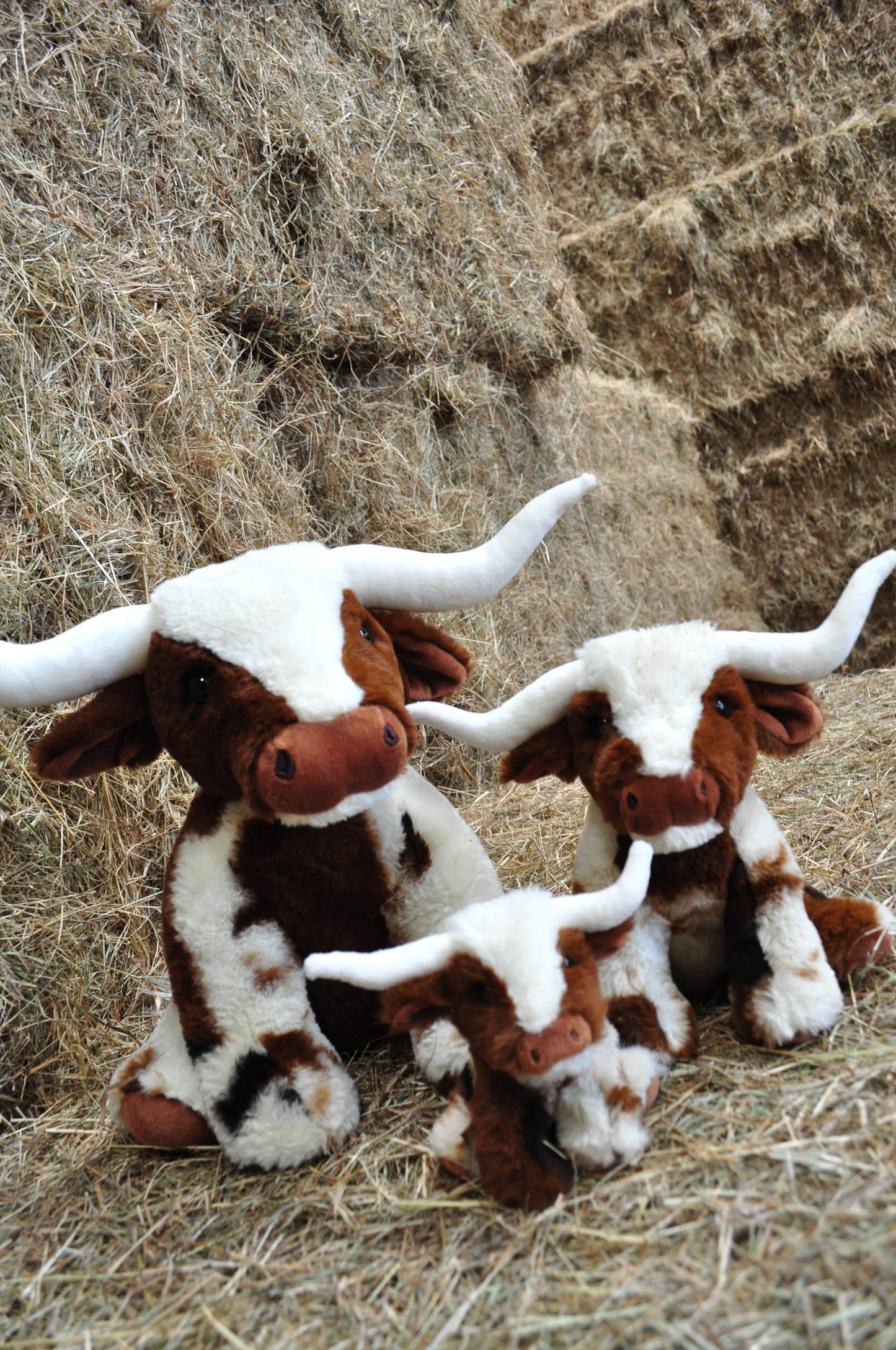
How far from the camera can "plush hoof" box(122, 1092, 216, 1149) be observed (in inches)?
59.5

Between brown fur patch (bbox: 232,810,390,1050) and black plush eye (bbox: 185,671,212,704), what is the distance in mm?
200

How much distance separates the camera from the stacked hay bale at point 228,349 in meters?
2.01

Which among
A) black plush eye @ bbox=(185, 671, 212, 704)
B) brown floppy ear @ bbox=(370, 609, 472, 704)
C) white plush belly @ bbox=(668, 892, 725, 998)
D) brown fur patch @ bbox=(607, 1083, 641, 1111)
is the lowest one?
white plush belly @ bbox=(668, 892, 725, 998)

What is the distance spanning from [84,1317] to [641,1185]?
68cm

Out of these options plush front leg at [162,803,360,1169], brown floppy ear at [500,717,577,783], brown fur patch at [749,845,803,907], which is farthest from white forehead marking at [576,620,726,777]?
plush front leg at [162,803,360,1169]

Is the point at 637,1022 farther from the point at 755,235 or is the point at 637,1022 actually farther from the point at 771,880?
the point at 755,235

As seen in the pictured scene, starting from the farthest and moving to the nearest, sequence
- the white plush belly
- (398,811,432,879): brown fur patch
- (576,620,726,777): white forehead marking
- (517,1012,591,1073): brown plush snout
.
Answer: (398,811,432,879): brown fur patch < the white plush belly < (576,620,726,777): white forehead marking < (517,1012,591,1073): brown plush snout

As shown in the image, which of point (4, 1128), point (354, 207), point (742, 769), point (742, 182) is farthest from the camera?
point (742, 182)

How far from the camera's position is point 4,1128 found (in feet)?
5.88

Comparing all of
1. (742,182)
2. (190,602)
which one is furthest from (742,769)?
(742,182)

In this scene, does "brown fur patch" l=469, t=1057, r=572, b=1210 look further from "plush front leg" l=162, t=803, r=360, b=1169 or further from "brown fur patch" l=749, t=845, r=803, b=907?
"brown fur patch" l=749, t=845, r=803, b=907

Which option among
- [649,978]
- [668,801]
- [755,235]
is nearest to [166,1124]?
[649,978]

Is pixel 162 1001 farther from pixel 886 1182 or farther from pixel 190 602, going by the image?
pixel 886 1182

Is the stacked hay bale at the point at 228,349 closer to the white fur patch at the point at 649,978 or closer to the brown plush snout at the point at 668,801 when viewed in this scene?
the white fur patch at the point at 649,978
